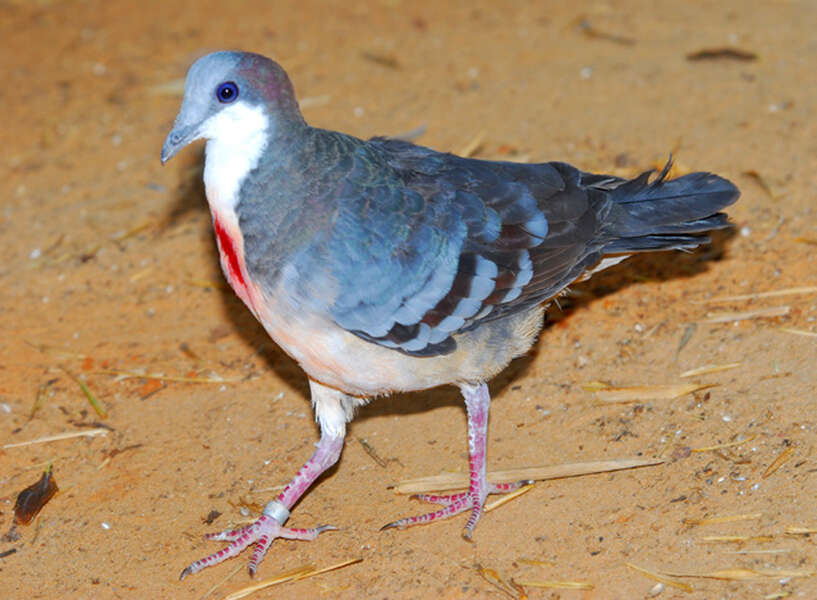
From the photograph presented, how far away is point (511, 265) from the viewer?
419cm

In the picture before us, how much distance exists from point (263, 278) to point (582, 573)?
165 centimetres

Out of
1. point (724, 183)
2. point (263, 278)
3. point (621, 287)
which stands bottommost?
point (621, 287)

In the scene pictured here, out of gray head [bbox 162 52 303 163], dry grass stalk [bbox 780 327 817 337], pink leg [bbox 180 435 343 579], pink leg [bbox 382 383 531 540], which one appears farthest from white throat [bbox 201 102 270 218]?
dry grass stalk [bbox 780 327 817 337]

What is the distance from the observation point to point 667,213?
4453 mm

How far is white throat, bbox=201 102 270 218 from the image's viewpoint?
3.90 m

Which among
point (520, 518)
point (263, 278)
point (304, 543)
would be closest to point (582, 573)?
point (520, 518)

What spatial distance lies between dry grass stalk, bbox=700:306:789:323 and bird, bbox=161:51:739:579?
0.66m

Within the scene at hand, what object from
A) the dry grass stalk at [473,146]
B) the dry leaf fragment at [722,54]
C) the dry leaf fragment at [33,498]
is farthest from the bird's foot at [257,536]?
the dry leaf fragment at [722,54]

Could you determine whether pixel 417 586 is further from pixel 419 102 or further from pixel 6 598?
pixel 419 102

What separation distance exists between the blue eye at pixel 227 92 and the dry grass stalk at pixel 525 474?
180 cm

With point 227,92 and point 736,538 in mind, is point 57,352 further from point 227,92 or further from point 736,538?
point 736,538

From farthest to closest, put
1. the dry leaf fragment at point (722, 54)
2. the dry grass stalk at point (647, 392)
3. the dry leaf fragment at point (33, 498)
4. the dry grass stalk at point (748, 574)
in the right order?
the dry leaf fragment at point (722, 54) < the dry grass stalk at point (647, 392) < the dry leaf fragment at point (33, 498) < the dry grass stalk at point (748, 574)

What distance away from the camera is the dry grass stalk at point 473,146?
6.45 m

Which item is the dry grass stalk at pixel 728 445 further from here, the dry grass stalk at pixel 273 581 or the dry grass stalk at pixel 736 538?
the dry grass stalk at pixel 273 581
